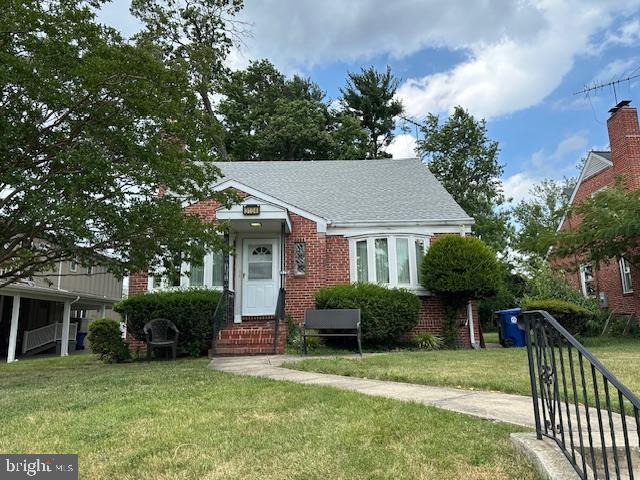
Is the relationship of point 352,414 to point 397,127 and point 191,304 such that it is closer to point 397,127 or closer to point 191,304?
point 191,304

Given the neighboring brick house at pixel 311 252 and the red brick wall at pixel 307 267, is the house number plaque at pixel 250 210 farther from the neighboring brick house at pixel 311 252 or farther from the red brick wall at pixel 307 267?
the red brick wall at pixel 307 267

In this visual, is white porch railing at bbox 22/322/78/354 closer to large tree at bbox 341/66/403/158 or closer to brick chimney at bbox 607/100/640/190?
large tree at bbox 341/66/403/158

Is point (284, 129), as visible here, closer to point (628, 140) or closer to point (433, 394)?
point (628, 140)

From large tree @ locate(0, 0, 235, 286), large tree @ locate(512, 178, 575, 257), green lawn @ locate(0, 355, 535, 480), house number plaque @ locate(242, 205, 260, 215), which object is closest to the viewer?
green lawn @ locate(0, 355, 535, 480)

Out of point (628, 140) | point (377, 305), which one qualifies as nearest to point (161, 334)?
point (377, 305)

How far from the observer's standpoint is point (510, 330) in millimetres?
13969

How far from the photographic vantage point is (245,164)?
57.6 feet

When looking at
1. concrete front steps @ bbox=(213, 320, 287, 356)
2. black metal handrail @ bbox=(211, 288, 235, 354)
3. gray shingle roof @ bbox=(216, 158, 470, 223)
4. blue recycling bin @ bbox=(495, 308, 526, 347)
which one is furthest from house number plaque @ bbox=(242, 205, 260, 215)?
blue recycling bin @ bbox=(495, 308, 526, 347)

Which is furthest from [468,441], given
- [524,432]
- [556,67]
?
[556,67]

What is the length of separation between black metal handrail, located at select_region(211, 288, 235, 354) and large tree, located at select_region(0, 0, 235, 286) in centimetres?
207

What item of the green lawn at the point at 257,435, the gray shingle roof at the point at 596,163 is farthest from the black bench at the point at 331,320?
the gray shingle roof at the point at 596,163

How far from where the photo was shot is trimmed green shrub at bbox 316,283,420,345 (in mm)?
11289

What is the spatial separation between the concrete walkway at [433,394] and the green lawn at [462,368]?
262 millimetres

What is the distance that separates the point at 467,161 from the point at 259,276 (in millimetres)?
18162
